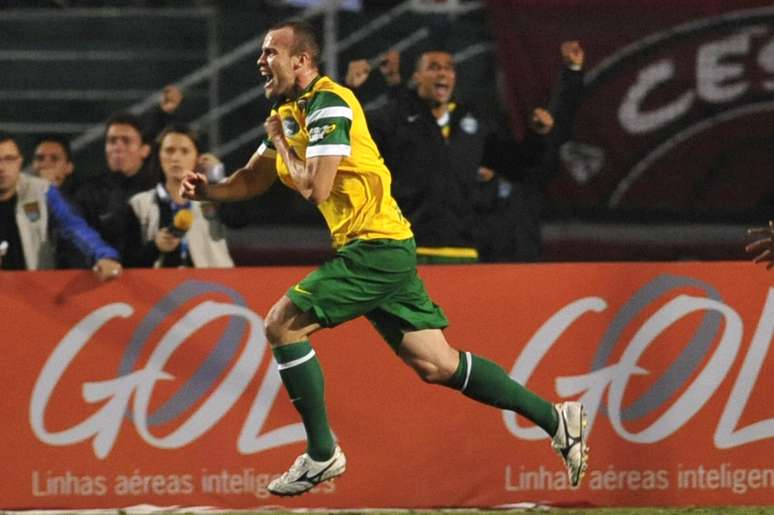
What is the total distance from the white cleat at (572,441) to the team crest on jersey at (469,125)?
2.20 metres

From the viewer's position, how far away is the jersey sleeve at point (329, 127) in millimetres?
7074

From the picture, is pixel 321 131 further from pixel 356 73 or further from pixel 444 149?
pixel 356 73

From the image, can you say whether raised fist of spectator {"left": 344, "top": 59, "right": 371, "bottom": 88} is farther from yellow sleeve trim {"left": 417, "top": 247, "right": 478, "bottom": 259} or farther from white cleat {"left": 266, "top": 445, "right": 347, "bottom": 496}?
white cleat {"left": 266, "top": 445, "right": 347, "bottom": 496}

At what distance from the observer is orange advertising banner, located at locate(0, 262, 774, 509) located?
8086mm

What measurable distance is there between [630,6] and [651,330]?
484 centimetres

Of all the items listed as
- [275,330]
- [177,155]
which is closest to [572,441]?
[275,330]

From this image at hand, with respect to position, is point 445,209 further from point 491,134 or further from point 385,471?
point 385,471

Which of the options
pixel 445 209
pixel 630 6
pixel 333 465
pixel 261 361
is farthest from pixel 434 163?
pixel 630 6

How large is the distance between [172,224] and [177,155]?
39 centimetres

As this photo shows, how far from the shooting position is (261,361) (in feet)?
26.8

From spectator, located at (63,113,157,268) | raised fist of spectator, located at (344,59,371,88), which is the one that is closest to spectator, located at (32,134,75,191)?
spectator, located at (63,113,157,268)

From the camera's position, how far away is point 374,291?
7.36 m

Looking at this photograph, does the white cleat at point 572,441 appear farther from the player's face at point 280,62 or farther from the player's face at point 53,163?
the player's face at point 53,163

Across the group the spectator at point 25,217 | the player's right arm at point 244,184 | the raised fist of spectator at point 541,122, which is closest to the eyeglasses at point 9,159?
the spectator at point 25,217
